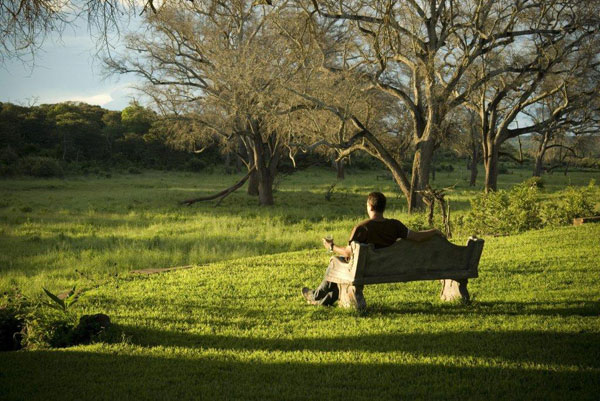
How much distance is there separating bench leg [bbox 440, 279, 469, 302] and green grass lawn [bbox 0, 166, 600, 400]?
151 mm

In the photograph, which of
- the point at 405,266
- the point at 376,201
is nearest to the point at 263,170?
the point at 405,266

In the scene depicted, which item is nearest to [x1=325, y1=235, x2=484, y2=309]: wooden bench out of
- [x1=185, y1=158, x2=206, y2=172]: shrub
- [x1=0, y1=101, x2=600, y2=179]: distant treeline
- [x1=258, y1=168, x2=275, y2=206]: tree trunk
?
[x1=258, y1=168, x2=275, y2=206]: tree trunk

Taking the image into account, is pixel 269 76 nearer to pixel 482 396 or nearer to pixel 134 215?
pixel 134 215

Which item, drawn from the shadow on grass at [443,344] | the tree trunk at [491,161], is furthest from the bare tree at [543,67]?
the shadow on grass at [443,344]

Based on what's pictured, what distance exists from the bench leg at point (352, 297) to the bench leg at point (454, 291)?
4.05 feet

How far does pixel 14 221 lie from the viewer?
18.4 meters

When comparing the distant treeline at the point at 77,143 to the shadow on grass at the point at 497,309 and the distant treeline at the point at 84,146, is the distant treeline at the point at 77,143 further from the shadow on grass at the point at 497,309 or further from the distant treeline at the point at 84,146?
the shadow on grass at the point at 497,309

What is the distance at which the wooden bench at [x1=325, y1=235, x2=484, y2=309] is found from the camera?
594cm

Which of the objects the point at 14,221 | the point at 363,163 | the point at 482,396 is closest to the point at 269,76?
the point at 14,221

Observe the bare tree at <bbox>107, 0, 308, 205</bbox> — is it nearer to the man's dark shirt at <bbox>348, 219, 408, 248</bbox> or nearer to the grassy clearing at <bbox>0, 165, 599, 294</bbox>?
the grassy clearing at <bbox>0, 165, 599, 294</bbox>

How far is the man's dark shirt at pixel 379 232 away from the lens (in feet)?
19.7

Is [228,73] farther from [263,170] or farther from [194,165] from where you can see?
[194,165]

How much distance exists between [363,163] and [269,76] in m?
48.7

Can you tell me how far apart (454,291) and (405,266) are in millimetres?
955
